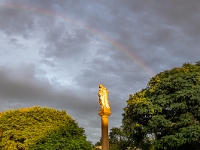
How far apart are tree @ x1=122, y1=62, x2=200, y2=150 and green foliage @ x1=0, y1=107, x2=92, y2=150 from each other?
257 inches

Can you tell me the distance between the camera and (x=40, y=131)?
33062mm

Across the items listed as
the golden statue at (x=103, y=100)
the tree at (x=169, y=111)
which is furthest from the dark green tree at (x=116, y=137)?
the golden statue at (x=103, y=100)

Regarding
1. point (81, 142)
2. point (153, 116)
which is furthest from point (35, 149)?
point (153, 116)

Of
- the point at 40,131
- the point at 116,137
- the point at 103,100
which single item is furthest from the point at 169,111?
the point at 116,137

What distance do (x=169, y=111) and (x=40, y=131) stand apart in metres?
14.0

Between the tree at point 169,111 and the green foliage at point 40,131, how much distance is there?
6517mm

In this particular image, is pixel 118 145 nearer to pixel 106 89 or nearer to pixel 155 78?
pixel 155 78

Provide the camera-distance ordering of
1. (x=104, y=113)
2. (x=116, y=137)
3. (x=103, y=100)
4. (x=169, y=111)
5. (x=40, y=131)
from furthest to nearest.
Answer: (x=116, y=137)
(x=169, y=111)
(x=40, y=131)
(x=103, y=100)
(x=104, y=113)

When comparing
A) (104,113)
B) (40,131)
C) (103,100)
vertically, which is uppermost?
(103,100)

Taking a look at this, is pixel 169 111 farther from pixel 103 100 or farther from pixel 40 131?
pixel 40 131

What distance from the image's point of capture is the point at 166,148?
117 ft

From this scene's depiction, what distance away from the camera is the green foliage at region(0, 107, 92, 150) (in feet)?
106

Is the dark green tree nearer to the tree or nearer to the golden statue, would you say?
the tree

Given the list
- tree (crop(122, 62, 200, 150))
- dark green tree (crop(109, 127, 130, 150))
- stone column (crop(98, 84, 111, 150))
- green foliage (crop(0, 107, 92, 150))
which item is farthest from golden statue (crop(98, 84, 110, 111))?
dark green tree (crop(109, 127, 130, 150))
